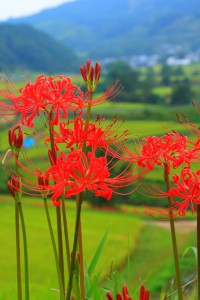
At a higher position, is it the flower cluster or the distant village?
the distant village

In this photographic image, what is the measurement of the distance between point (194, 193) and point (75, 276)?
→ 0.41 meters

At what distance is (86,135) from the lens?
1.52 metres

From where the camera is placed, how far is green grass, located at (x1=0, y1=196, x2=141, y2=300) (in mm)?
24166

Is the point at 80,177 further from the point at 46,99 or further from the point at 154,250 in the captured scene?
the point at 154,250

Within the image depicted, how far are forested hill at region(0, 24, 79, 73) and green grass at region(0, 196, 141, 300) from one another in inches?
2764

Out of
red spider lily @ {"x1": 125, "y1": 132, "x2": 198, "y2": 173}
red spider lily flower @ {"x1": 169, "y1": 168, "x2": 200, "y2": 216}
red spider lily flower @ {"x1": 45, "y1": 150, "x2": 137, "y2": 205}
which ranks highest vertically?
red spider lily @ {"x1": 125, "y1": 132, "x2": 198, "y2": 173}

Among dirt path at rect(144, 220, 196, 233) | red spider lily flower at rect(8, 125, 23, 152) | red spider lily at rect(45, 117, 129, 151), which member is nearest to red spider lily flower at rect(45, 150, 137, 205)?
red spider lily at rect(45, 117, 129, 151)

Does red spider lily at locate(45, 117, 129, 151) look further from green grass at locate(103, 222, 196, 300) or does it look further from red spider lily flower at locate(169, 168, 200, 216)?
green grass at locate(103, 222, 196, 300)

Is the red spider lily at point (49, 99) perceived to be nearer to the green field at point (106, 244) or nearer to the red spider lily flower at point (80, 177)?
the red spider lily flower at point (80, 177)

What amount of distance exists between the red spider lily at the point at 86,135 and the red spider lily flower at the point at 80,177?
0.12 metres

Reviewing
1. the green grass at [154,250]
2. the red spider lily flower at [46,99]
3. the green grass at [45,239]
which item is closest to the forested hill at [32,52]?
the green grass at [45,239]

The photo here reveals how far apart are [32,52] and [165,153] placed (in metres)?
112

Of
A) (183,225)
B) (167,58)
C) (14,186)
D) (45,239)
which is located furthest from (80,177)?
(167,58)

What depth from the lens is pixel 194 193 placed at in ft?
4.96
